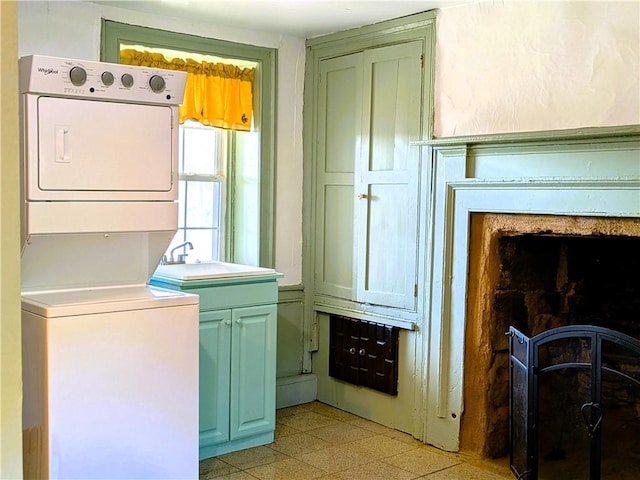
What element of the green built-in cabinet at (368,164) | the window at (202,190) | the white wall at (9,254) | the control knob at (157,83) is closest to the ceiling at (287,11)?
the green built-in cabinet at (368,164)

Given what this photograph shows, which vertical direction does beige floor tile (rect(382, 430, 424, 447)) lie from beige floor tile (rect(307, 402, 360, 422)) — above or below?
below

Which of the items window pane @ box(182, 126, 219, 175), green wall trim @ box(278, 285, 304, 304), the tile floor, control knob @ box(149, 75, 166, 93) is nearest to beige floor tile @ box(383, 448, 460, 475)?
the tile floor

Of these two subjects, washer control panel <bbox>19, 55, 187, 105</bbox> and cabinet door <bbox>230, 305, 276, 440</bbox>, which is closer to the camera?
washer control panel <bbox>19, 55, 187, 105</bbox>

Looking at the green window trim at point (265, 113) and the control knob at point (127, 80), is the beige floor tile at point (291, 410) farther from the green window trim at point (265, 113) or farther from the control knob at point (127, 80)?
the control knob at point (127, 80)

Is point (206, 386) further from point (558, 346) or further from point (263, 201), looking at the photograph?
point (558, 346)

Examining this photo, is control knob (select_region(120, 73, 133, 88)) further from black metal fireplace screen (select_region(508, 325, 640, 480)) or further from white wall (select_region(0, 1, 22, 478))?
black metal fireplace screen (select_region(508, 325, 640, 480))

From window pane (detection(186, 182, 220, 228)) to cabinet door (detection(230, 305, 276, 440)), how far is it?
816mm

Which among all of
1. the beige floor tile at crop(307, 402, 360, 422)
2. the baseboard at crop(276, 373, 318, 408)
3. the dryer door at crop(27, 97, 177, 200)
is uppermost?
the dryer door at crop(27, 97, 177, 200)

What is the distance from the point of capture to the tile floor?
3.37 m

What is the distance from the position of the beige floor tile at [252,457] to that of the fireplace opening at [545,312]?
3.20 ft

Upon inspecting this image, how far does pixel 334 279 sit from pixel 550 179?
1.60 m

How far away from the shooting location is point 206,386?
11.5 ft

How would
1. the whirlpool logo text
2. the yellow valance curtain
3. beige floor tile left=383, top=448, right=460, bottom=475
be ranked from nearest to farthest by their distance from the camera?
1. the whirlpool logo text
2. beige floor tile left=383, top=448, right=460, bottom=475
3. the yellow valance curtain

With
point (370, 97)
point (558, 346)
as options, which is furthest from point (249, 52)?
point (558, 346)
